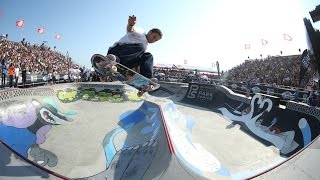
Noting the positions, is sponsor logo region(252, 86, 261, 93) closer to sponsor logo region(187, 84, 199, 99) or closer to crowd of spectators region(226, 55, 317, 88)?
crowd of spectators region(226, 55, 317, 88)

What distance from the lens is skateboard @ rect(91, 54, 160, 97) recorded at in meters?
7.54

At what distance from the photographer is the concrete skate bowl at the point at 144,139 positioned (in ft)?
18.5

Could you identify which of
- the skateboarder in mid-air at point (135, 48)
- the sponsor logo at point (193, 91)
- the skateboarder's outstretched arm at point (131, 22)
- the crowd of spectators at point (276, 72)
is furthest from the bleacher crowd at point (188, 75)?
the skateboarder's outstretched arm at point (131, 22)

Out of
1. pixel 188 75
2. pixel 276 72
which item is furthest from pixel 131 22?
pixel 188 75

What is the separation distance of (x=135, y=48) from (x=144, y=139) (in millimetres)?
2790

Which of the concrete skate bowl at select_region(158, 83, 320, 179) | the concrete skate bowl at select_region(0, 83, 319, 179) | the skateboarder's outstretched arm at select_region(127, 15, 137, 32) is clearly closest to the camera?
the concrete skate bowl at select_region(158, 83, 320, 179)

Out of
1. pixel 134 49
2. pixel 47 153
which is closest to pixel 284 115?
pixel 134 49

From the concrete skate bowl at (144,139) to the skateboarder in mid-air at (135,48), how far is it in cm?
175

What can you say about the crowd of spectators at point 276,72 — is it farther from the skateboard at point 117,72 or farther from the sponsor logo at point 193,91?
the skateboard at point 117,72

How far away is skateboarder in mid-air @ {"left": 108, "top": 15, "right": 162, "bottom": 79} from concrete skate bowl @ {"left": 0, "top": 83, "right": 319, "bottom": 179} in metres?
1.75

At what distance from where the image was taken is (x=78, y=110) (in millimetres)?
12641

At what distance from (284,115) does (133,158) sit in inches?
243

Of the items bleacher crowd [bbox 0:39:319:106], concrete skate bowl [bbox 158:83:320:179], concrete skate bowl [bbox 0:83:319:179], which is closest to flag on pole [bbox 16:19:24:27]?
bleacher crowd [bbox 0:39:319:106]

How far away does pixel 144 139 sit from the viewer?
8.82 meters
